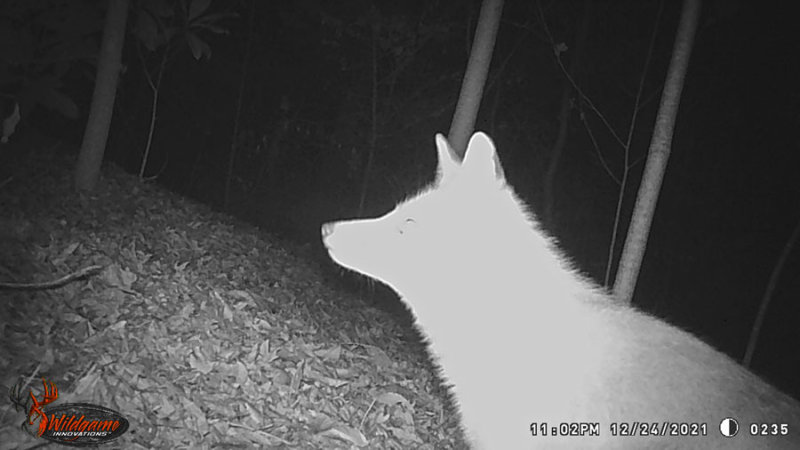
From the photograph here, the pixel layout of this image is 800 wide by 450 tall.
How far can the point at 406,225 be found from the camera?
147 inches

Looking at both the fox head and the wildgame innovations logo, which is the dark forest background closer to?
the fox head

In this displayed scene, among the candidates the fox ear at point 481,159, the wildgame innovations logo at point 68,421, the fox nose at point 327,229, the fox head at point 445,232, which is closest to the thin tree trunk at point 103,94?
the wildgame innovations logo at point 68,421

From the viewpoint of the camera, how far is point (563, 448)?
2.79 meters

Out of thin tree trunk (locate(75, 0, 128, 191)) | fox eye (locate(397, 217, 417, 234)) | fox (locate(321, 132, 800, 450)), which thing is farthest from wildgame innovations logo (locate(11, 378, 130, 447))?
thin tree trunk (locate(75, 0, 128, 191))

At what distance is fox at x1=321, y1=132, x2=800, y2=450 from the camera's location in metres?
2.77

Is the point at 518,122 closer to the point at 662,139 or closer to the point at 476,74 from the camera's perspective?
the point at 476,74

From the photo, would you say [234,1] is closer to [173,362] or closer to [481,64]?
[481,64]

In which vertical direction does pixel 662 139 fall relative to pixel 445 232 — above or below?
above

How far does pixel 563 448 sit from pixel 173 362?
3165mm

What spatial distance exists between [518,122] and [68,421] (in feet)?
49.9

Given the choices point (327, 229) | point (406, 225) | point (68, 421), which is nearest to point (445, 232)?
point (406, 225)

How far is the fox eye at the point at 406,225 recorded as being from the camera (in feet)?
12.2

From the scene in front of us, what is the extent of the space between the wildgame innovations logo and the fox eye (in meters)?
2.22

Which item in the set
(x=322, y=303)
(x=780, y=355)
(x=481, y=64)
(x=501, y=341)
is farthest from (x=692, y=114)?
(x=501, y=341)
